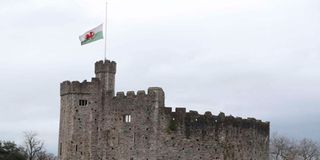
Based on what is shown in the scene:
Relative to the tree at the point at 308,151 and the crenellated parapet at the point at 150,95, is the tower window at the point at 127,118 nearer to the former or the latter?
the crenellated parapet at the point at 150,95

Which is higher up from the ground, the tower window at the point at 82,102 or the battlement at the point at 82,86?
the battlement at the point at 82,86

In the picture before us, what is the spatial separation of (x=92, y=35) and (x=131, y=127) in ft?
31.2

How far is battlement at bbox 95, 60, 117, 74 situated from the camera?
2453 inches

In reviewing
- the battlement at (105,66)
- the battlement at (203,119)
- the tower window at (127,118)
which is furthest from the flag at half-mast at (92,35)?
the battlement at (203,119)

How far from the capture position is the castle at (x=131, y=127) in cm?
5950

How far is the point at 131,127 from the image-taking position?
2355 inches

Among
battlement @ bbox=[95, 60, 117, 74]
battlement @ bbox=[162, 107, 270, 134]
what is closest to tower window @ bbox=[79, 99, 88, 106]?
battlement @ bbox=[95, 60, 117, 74]

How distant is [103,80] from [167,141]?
8.06 meters

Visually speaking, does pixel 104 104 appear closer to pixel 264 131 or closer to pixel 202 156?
pixel 202 156

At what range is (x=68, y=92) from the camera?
6200 centimetres

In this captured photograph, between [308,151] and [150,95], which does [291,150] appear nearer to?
[308,151]

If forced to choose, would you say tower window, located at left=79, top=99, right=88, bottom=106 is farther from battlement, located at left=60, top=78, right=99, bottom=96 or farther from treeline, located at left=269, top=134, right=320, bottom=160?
treeline, located at left=269, top=134, right=320, bottom=160

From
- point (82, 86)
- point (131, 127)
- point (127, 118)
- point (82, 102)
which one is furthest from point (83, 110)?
point (131, 127)

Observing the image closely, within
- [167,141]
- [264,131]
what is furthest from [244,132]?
[167,141]
